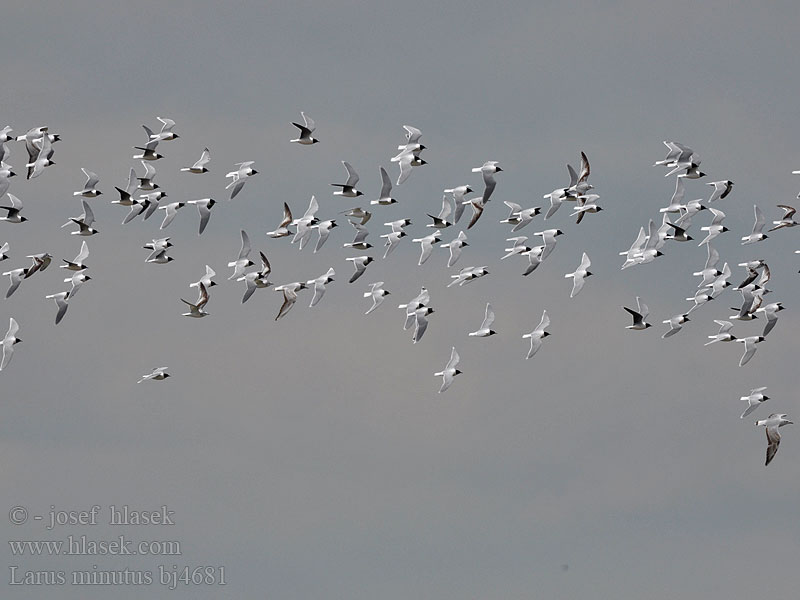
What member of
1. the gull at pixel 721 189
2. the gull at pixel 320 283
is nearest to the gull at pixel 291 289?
the gull at pixel 320 283

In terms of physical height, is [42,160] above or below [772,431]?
above

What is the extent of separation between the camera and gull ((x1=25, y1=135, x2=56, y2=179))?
220 ft

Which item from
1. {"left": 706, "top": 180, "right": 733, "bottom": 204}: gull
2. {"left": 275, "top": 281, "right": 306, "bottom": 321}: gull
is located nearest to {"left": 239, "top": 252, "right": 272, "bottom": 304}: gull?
{"left": 275, "top": 281, "right": 306, "bottom": 321}: gull

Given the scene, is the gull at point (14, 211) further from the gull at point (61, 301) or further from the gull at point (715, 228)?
the gull at point (715, 228)

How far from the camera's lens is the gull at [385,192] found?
69.1 meters

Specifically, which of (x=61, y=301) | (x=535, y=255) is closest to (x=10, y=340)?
(x=61, y=301)

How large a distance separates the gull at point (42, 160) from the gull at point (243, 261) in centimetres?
733

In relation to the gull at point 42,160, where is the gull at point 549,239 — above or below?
below

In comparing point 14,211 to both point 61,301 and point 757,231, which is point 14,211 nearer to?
point 61,301

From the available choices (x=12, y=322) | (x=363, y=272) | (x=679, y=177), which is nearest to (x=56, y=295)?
(x=12, y=322)

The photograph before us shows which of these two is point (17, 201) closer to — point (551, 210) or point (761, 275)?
point (551, 210)

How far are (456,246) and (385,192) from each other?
3.99m

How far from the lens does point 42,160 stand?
2653 inches

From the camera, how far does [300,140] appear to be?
6656 centimetres
